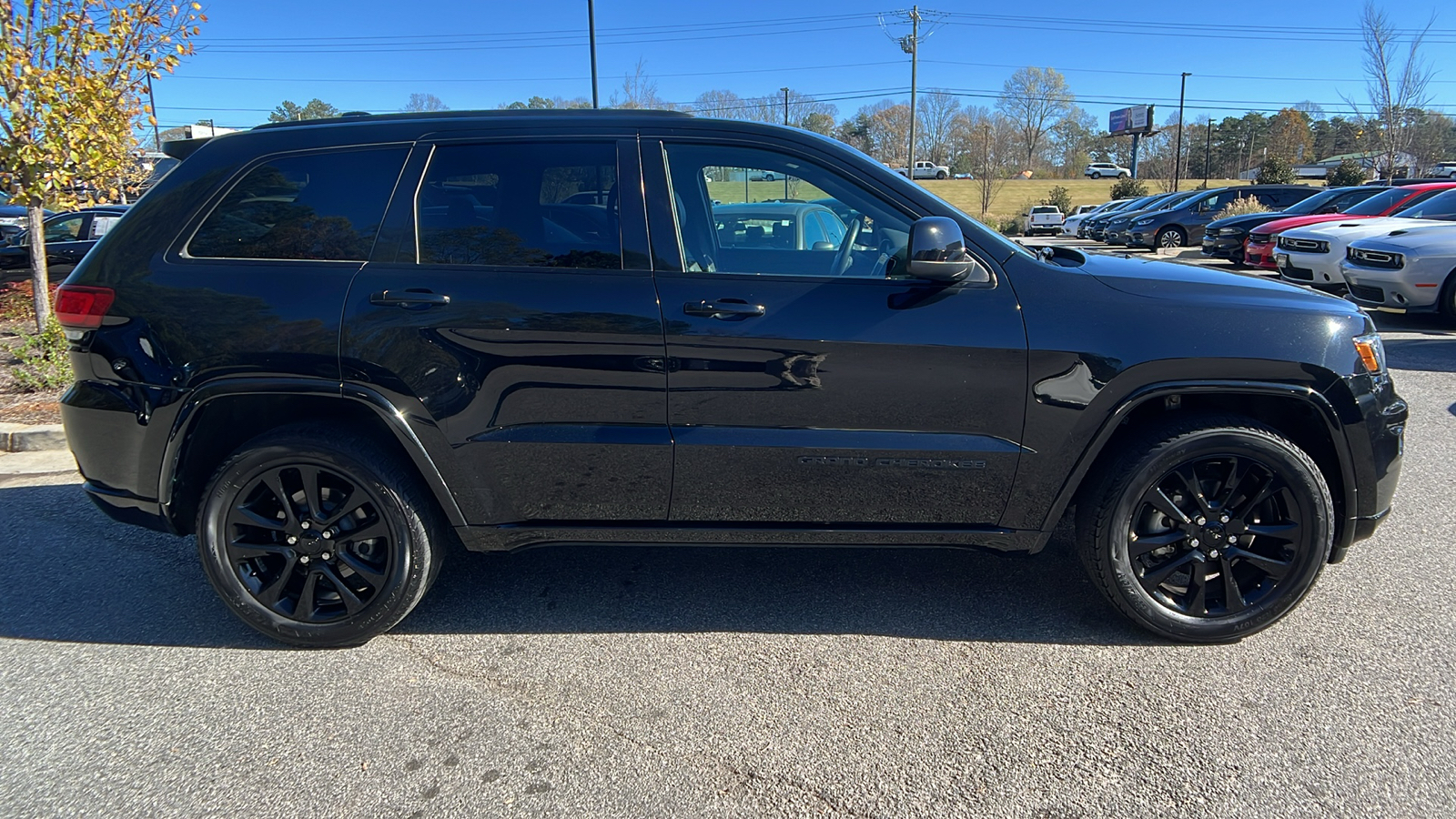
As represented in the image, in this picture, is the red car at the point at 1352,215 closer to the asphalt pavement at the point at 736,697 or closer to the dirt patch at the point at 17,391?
the asphalt pavement at the point at 736,697

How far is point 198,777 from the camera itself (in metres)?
2.49

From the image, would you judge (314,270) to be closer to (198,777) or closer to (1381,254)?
(198,777)

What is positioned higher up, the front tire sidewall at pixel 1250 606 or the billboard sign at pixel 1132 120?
the billboard sign at pixel 1132 120

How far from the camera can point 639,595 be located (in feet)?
11.7

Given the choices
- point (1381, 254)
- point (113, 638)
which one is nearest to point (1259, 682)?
point (113, 638)

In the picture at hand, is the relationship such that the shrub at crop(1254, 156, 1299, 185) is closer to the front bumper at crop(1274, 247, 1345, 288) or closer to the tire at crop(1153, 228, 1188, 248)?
the tire at crop(1153, 228, 1188, 248)

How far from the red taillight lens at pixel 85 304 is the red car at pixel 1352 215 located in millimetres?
14092

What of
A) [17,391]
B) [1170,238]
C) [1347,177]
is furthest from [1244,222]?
[1347,177]

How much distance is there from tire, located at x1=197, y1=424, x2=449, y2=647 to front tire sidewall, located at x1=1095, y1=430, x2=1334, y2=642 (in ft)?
8.11

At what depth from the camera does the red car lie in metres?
13.2

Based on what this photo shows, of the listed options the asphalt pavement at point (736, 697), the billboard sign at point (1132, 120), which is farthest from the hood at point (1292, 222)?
the billboard sign at point (1132, 120)

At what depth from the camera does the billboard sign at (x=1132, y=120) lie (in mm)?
70819

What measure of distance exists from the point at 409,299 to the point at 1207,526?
290 centimetres

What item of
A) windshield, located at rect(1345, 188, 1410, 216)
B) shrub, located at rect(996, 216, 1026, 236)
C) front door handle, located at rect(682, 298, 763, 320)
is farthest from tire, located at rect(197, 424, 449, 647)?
shrub, located at rect(996, 216, 1026, 236)
